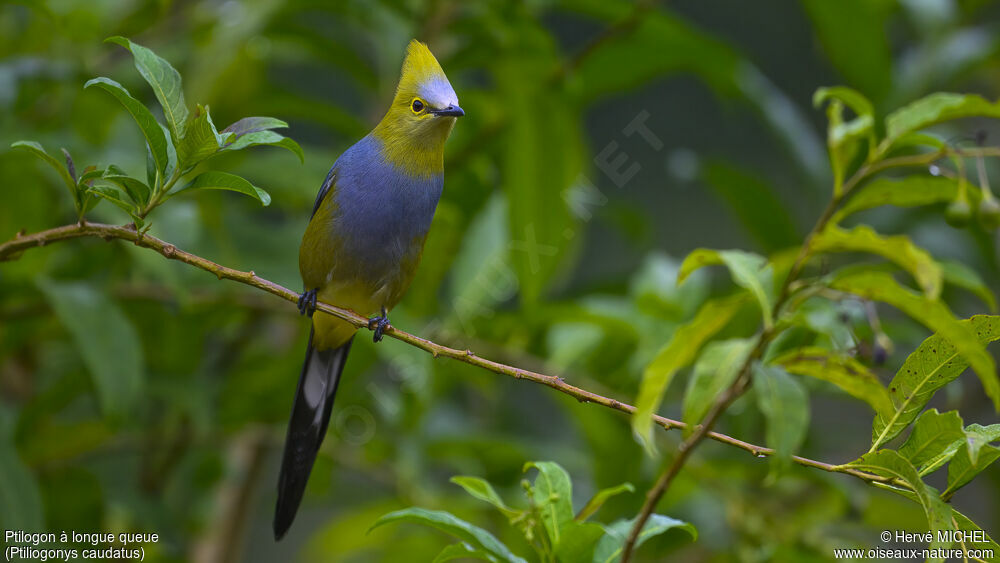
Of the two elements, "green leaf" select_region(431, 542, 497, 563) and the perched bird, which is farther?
the perched bird

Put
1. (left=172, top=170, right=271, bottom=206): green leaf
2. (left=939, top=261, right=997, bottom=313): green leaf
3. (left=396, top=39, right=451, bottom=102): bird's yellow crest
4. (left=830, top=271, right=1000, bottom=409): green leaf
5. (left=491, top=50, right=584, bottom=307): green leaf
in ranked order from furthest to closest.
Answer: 1. (left=491, top=50, right=584, bottom=307): green leaf
2. (left=939, top=261, right=997, bottom=313): green leaf
3. (left=396, top=39, right=451, bottom=102): bird's yellow crest
4. (left=172, top=170, right=271, bottom=206): green leaf
5. (left=830, top=271, right=1000, bottom=409): green leaf

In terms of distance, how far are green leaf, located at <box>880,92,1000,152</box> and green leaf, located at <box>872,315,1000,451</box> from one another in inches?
11.0

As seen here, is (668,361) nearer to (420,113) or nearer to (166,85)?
(420,113)

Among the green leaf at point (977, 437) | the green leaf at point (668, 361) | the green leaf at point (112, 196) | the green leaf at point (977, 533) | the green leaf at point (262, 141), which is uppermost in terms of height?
the green leaf at point (262, 141)

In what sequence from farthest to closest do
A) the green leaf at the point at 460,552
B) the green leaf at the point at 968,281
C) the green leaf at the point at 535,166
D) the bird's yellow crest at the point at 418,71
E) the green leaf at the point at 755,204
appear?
the green leaf at the point at 755,204 < the green leaf at the point at 535,166 < the green leaf at the point at 968,281 < the bird's yellow crest at the point at 418,71 < the green leaf at the point at 460,552

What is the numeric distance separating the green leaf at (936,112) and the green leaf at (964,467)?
381mm

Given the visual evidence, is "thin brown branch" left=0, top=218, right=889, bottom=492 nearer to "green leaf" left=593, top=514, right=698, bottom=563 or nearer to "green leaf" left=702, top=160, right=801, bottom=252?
"green leaf" left=593, top=514, right=698, bottom=563

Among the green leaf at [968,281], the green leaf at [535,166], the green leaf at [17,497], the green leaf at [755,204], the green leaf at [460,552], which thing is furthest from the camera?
the green leaf at [755,204]

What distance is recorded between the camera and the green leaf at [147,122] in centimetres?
88

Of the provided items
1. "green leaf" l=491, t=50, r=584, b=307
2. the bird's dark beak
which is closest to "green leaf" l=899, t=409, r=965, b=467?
the bird's dark beak

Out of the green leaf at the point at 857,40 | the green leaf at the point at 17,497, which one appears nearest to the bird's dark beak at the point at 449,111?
the green leaf at the point at 17,497

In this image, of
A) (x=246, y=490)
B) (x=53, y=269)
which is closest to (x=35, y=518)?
(x=53, y=269)

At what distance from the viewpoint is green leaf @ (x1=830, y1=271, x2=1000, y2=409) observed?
80 centimetres

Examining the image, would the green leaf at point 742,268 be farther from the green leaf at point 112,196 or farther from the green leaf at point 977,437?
the green leaf at point 112,196
